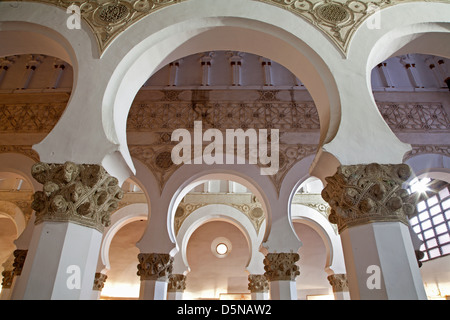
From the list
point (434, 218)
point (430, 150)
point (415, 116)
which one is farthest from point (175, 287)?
point (434, 218)

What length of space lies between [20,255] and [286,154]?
4832mm

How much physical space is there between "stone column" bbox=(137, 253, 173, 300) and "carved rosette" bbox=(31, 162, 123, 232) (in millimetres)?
2459

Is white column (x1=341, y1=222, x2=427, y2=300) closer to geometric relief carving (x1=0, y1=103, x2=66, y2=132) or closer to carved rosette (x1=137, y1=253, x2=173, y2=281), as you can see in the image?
carved rosette (x1=137, y1=253, x2=173, y2=281)

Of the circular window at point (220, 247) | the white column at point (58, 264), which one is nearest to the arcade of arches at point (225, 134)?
the white column at point (58, 264)

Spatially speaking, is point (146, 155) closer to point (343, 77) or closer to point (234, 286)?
point (343, 77)

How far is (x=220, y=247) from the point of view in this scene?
10891 mm

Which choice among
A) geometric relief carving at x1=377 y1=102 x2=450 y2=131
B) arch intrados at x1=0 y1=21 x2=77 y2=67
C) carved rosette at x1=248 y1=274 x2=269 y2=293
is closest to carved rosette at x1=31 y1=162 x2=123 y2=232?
arch intrados at x1=0 y1=21 x2=77 y2=67

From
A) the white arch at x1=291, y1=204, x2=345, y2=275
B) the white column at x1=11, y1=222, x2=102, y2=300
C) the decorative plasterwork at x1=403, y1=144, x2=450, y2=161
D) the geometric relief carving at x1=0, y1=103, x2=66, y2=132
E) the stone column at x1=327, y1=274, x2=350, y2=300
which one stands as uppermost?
the geometric relief carving at x1=0, y1=103, x2=66, y2=132

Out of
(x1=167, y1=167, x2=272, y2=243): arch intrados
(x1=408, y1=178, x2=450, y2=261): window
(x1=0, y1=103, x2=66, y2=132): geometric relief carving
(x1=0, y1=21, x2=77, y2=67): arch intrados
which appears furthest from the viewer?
(x1=408, y1=178, x2=450, y2=261): window

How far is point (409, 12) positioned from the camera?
3.41 metres

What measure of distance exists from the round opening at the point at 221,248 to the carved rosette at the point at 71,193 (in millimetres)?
8552

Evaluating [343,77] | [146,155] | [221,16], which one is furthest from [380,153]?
[146,155]

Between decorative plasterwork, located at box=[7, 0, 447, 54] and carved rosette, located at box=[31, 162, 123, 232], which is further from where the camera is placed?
decorative plasterwork, located at box=[7, 0, 447, 54]

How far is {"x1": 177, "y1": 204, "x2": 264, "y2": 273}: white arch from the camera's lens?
25.7 ft
